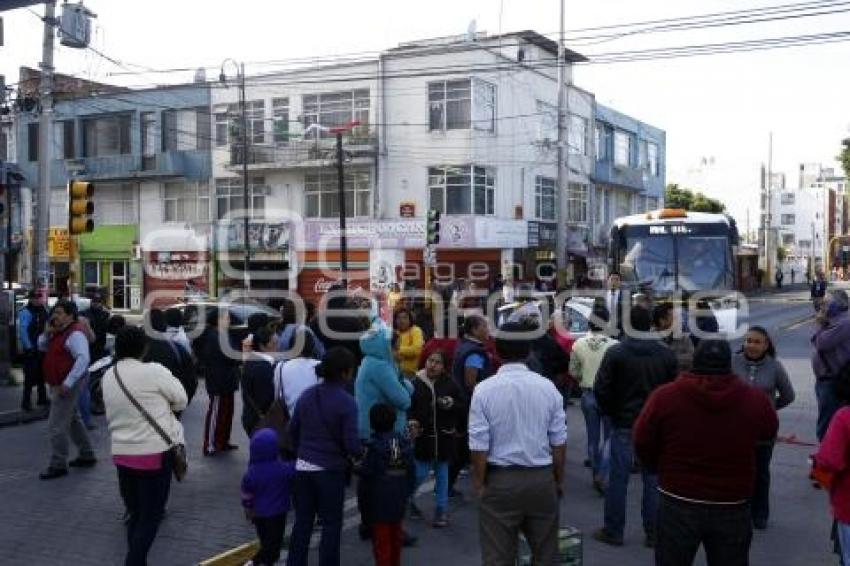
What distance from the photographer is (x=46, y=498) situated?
8219 mm

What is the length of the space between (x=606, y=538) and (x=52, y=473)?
18.5ft

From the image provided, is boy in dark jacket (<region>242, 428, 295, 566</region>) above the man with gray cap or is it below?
below

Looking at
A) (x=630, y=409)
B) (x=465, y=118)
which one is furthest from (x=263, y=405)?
(x=465, y=118)

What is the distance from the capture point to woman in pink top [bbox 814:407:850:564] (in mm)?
4461

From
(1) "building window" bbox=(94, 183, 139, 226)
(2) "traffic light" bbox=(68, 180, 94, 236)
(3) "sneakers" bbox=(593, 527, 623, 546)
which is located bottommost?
(3) "sneakers" bbox=(593, 527, 623, 546)

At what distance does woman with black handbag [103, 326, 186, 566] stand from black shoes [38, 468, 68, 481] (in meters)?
3.58

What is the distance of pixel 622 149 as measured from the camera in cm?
4691

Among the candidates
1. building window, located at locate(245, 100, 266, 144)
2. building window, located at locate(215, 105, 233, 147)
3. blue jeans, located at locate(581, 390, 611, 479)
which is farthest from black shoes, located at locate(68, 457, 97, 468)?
building window, located at locate(215, 105, 233, 147)

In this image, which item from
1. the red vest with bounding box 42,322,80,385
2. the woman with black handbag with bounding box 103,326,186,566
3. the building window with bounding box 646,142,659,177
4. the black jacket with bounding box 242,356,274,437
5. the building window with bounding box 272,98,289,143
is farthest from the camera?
the building window with bounding box 646,142,659,177

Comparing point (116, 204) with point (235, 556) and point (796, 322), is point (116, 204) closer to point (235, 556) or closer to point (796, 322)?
point (796, 322)

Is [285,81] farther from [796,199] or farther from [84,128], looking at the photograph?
[796,199]

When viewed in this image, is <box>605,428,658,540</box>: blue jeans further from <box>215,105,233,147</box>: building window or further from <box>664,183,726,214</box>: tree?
<box>664,183,726,214</box>: tree

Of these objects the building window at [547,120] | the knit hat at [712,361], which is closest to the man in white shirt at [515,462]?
the knit hat at [712,361]

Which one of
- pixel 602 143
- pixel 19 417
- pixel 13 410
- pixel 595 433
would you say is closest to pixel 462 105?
pixel 602 143
